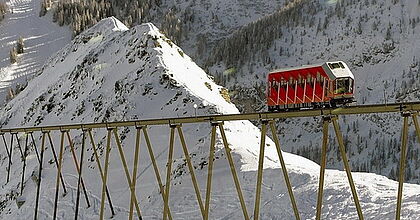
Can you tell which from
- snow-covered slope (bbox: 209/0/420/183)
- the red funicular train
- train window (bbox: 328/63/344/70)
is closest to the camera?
the red funicular train

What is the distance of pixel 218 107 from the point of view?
28.1 metres

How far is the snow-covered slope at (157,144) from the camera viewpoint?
21281 millimetres

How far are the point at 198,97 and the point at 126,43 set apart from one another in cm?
1387

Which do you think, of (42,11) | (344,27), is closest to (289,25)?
(344,27)

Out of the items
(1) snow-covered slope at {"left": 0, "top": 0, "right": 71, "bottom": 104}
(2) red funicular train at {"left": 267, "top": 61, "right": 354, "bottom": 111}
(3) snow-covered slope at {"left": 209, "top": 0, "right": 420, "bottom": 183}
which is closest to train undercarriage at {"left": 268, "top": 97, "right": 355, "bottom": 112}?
(2) red funicular train at {"left": 267, "top": 61, "right": 354, "bottom": 111}

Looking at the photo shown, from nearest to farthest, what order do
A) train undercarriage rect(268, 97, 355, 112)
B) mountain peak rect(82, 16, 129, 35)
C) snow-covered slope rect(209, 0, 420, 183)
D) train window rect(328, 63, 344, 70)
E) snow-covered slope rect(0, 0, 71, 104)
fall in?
1. train undercarriage rect(268, 97, 355, 112)
2. train window rect(328, 63, 344, 70)
3. mountain peak rect(82, 16, 129, 35)
4. snow-covered slope rect(209, 0, 420, 183)
5. snow-covered slope rect(0, 0, 71, 104)

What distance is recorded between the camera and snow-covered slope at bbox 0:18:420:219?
21.3 metres

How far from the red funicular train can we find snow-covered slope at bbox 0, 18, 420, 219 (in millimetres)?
4204

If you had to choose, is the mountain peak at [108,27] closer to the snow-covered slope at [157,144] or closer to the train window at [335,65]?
the snow-covered slope at [157,144]

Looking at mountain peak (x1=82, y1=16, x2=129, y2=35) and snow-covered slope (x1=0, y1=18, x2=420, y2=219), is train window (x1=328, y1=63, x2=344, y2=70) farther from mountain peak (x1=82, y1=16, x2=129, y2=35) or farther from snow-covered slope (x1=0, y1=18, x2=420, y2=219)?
mountain peak (x1=82, y1=16, x2=129, y2=35)

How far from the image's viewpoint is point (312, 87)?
20469 mm

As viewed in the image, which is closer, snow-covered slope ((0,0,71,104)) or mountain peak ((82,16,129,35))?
mountain peak ((82,16,129,35))

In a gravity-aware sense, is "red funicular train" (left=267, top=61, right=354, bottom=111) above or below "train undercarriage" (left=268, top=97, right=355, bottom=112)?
above

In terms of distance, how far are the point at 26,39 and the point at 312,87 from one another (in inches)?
3828
